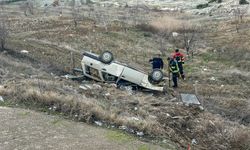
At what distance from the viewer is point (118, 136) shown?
9359mm

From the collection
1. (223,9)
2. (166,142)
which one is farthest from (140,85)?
(223,9)

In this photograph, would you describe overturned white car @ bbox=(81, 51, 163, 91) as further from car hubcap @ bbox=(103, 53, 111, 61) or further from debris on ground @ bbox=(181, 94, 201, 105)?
debris on ground @ bbox=(181, 94, 201, 105)

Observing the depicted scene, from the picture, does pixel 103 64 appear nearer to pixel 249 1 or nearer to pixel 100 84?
pixel 100 84

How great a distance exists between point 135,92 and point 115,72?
0.96 m

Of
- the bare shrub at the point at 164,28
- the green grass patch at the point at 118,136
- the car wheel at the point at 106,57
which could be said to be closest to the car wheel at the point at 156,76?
the car wheel at the point at 106,57

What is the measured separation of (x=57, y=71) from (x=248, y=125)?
7.46m

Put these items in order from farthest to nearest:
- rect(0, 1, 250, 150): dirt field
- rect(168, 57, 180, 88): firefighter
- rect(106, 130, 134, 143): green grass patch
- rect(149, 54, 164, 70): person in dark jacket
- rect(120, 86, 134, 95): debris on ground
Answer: rect(149, 54, 164, 70): person in dark jacket → rect(168, 57, 180, 88): firefighter → rect(120, 86, 134, 95): debris on ground → rect(0, 1, 250, 150): dirt field → rect(106, 130, 134, 143): green grass patch

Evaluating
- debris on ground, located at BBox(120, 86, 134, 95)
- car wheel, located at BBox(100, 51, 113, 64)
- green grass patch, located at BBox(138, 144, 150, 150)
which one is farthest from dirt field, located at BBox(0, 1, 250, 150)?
car wheel, located at BBox(100, 51, 113, 64)

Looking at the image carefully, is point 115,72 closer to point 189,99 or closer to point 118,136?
point 189,99

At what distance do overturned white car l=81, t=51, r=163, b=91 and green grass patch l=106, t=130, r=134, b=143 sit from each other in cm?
481

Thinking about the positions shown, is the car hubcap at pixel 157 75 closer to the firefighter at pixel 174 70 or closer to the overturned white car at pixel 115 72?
the overturned white car at pixel 115 72

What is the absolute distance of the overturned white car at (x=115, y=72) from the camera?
14297mm

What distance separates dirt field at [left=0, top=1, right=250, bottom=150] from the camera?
1044 cm

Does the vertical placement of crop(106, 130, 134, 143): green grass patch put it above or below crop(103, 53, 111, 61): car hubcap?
below
